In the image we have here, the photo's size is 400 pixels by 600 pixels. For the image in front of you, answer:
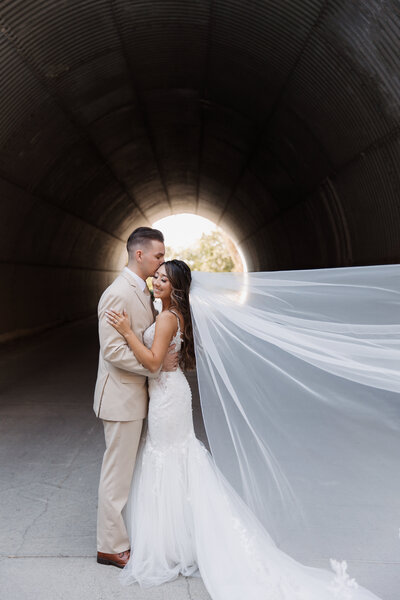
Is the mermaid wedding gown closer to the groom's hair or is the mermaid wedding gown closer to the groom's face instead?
the groom's face

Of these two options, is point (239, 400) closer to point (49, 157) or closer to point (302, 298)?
point (302, 298)

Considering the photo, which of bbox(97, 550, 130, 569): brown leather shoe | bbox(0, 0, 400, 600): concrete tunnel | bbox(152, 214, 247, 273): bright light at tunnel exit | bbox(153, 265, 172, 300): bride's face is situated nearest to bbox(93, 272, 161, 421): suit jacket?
bbox(153, 265, 172, 300): bride's face

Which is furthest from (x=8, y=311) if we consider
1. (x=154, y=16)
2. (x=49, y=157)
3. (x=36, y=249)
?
(x=154, y=16)


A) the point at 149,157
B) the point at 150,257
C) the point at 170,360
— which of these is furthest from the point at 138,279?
the point at 149,157

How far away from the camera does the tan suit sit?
305 centimetres

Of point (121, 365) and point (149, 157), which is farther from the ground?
point (149, 157)

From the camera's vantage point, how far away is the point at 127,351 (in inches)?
120

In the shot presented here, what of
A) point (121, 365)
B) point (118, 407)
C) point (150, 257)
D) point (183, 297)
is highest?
point (150, 257)

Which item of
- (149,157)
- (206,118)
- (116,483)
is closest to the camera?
(116,483)

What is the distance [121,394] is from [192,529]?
0.83 meters

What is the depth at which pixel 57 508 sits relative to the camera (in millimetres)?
3762

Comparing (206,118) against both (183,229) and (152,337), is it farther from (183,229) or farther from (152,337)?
(183,229)

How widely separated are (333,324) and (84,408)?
3.85 meters

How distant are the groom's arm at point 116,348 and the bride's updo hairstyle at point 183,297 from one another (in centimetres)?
31
